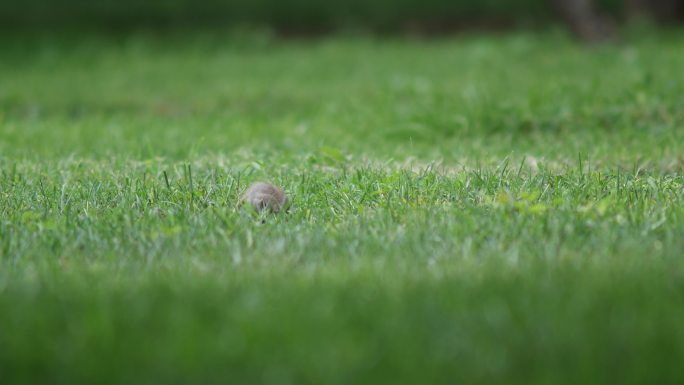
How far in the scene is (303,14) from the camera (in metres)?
18.0

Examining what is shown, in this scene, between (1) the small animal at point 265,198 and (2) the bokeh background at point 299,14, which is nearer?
(1) the small animal at point 265,198

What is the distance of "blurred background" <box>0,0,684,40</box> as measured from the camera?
17.0 meters

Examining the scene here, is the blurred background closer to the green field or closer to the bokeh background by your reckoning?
the bokeh background

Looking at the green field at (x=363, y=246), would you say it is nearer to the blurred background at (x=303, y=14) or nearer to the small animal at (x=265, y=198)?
the small animal at (x=265, y=198)

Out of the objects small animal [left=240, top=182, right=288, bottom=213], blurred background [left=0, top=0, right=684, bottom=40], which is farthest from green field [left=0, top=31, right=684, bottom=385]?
blurred background [left=0, top=0, right=684, bottom=40]

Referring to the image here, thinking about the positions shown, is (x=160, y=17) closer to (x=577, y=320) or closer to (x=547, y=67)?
(x=547, y=67)

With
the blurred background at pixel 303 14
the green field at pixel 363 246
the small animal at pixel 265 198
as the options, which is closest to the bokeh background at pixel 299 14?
the blurred background at pixel 303 14

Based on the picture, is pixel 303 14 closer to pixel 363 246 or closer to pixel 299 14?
pixel 299 14

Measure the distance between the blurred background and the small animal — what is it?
1299 centimetres

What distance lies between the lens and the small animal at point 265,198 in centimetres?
414

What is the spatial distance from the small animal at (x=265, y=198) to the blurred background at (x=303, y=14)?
1299cm

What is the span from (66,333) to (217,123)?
18.5ft

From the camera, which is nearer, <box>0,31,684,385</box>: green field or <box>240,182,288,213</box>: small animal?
<box>0,31,684,385</box>: green field

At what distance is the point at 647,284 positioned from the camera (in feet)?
9.59
